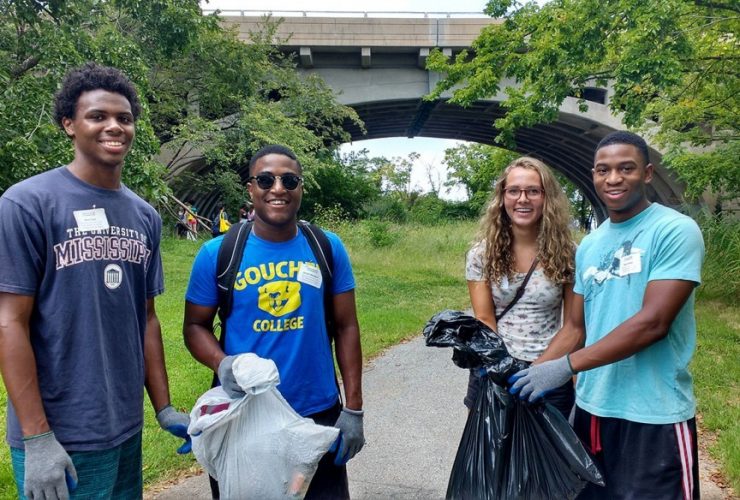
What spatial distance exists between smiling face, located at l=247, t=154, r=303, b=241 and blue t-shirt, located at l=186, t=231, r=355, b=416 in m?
0.06

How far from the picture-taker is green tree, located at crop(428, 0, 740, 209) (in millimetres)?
7195

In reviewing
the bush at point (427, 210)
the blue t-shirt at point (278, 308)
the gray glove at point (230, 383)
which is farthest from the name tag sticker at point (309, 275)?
the bush at point (427, 210)

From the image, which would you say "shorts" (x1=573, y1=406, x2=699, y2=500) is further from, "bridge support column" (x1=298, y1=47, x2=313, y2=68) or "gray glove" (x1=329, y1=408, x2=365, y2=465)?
"bridge support column" (x1=298, y1=47, x2=313, y2=68)

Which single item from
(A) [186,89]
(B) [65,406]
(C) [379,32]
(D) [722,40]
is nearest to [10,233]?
(B) [65,406]

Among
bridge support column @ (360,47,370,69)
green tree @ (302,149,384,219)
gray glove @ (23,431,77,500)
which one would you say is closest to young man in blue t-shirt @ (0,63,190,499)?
gray glove @ (23,431,77,500)

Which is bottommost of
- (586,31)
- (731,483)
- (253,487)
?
(731,483)

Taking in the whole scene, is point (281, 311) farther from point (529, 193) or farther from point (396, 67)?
point (396, 67)

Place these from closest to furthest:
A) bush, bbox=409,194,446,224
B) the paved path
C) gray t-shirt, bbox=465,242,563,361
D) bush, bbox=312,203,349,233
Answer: gray t-shirt, bbox=465,242,563,361
the paved path
bush, bbox=312,203,349,233
bush, bbox=409,194,446,224

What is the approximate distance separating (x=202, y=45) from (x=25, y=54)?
301 inches

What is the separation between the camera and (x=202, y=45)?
16125mm

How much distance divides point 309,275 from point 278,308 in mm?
186

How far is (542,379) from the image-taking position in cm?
207

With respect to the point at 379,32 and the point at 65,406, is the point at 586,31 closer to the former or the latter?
the point at 65,406

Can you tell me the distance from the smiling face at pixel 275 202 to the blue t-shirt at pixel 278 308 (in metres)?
0.06
